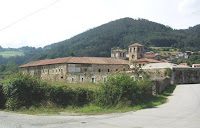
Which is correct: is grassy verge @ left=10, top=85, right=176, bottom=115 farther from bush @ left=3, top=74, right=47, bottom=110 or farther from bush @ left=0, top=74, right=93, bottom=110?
bush @ left=3, top=74, right=47, bottom=110

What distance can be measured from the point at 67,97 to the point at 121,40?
12788 centimetres

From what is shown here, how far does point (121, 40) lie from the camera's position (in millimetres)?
142500

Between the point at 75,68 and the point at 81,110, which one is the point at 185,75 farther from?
the point at 81,110

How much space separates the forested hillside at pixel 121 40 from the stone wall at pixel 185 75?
75.5 m

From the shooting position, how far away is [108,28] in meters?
162

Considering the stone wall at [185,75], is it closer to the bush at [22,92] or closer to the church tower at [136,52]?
the church tower at [136,52]

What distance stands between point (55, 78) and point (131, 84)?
35525 mm

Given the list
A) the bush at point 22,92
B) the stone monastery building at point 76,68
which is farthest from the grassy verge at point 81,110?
the stone monastery building at point 76,68

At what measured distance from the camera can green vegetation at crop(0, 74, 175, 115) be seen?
15.8 metres

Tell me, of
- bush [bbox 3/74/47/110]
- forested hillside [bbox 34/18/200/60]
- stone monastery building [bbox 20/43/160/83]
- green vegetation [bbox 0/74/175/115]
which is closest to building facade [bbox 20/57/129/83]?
stone monastery building [bbox 20/43/160/83]

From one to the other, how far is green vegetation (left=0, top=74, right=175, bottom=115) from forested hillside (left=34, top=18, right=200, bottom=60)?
9700cm

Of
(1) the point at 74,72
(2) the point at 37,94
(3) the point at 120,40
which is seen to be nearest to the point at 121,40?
(3) the point at 120,40

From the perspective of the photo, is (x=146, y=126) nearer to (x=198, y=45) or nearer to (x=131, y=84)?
(x=131, y=84)

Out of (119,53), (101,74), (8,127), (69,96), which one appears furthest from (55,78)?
(8,127)
